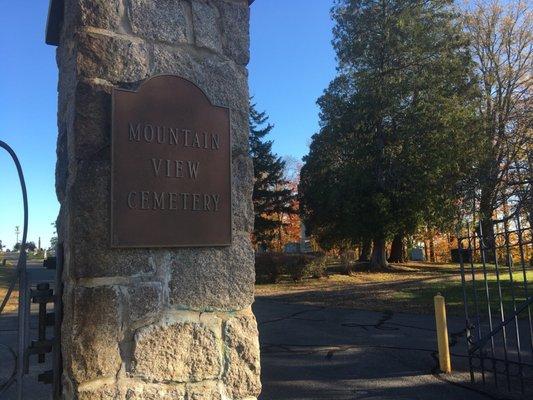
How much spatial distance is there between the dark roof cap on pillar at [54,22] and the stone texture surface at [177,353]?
1854 mm

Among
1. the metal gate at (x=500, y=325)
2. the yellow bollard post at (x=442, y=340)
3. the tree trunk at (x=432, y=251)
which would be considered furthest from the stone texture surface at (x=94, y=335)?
the tree trunk at (x=432, y=251)

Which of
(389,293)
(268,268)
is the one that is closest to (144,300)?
(389,293)

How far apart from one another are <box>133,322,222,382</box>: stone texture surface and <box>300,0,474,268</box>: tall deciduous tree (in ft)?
70.6

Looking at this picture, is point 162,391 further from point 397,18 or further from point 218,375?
point 397,18

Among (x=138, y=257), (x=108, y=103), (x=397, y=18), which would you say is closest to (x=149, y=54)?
(x=108, y=103)

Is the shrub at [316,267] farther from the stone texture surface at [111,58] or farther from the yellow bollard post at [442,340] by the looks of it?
the stone texture surface at [111,58]

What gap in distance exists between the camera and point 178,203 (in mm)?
2604

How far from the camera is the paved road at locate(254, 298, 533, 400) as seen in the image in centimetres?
573

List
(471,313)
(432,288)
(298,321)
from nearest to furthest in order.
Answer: (298,321) → (471,313) → (432,288)

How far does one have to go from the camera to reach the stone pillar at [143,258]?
232cm

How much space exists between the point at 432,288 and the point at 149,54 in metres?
16.2

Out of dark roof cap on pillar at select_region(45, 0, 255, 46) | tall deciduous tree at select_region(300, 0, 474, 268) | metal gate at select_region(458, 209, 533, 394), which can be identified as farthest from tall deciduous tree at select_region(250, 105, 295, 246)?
dark roof cap on pillar at select_region(45, 0, 255, 46)

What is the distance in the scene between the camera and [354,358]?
24.2 ft

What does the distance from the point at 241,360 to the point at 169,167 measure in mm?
1088
